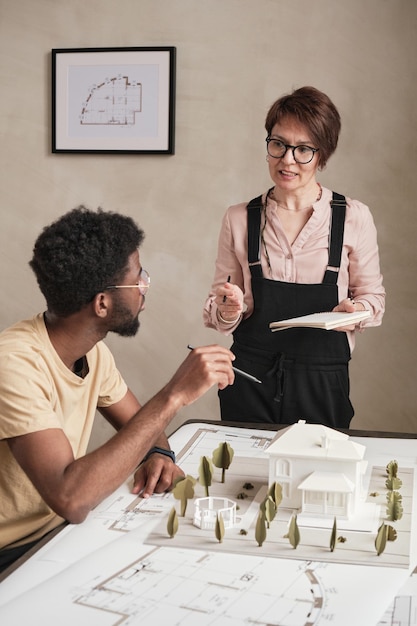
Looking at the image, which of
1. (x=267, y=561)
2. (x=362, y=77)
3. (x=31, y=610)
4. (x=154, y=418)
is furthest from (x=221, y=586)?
(x=362, y=77)

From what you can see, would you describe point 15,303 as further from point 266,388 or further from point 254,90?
point 266,388

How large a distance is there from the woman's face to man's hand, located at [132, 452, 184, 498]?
1.01 m

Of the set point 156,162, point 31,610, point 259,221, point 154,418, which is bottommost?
point 31,610

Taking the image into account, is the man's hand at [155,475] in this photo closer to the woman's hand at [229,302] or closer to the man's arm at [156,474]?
the man's arm at [156,474]

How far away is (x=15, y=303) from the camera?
4.18m

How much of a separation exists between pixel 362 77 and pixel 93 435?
2.20m

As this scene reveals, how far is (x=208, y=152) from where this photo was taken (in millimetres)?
3879

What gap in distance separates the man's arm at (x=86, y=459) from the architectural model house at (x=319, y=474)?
23cm

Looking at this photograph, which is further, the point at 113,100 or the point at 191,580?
the point at 113,100

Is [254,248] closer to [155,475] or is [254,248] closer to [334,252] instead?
[334,252]

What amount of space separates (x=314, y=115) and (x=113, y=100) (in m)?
1.73

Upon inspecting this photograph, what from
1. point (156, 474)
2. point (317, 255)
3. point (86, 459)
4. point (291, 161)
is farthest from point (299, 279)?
point (86, 459)

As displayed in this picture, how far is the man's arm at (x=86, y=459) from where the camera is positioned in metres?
1.60

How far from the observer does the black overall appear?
8.28 feet
